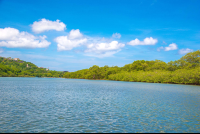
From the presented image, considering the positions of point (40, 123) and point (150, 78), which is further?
point (150, 78)

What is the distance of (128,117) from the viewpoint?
18.4m

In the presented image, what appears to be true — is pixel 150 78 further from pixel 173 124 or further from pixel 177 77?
pixel 173 124

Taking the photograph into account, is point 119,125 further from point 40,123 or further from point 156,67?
point 156,67

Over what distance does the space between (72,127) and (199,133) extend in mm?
10871

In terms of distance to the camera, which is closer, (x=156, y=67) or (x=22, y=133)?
(x=22, y=133)

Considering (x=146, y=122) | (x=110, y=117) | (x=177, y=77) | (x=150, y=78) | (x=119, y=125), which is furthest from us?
(x=150, y=78)

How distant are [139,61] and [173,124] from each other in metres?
168

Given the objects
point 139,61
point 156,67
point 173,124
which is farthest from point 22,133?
point 139,61

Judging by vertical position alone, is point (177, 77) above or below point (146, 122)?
above

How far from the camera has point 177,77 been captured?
9606 centimetres

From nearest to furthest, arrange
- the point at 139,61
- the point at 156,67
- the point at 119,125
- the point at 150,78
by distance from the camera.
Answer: the point at 119,125 < the point at 150,78 < the point at 156,67 < the point at 139,61

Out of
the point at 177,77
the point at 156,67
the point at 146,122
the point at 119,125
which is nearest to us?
the point at 119,125

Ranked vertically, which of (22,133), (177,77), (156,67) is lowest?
(22,133)

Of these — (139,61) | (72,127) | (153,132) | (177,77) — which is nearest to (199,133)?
(153,132)
